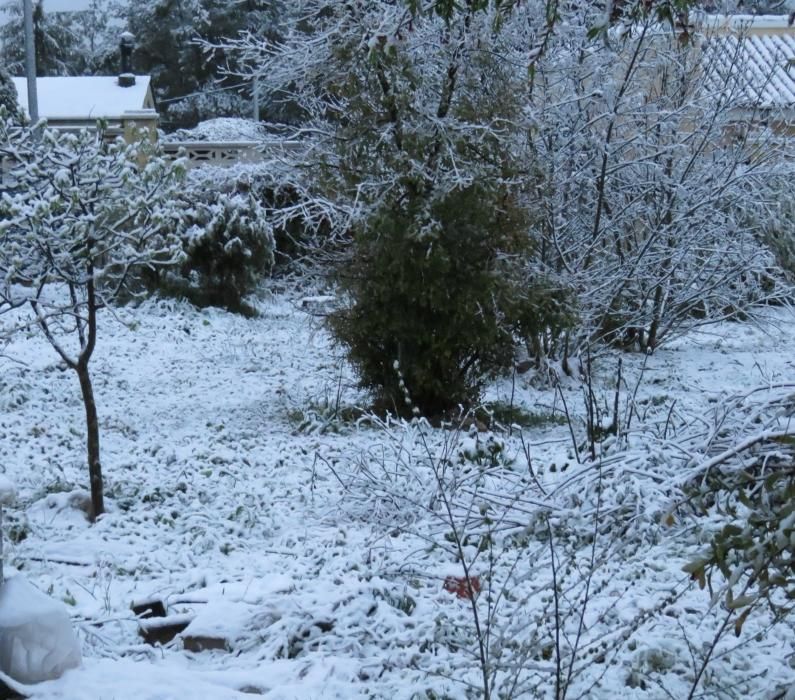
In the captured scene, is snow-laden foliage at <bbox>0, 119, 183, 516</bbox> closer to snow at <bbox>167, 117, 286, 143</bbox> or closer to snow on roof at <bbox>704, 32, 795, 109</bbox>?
snow on roof at <bbox>704, 32, 795, 109</bbox>

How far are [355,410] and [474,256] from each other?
1.69 meters

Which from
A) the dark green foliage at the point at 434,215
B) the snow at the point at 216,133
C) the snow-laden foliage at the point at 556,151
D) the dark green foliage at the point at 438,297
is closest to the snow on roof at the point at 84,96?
the snow at the point at 216,133

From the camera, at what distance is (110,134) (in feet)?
59.1

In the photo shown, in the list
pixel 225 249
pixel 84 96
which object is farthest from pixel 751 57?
pixel 84 96

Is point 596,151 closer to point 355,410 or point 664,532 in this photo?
point 355,410

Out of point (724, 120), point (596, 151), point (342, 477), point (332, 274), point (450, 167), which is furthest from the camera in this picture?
point (724, 120)

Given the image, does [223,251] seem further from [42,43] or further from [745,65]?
[42,43]

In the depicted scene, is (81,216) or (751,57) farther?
(751,57)

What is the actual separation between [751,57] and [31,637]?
38.9 ft

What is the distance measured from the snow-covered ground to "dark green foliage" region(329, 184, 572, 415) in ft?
2.14

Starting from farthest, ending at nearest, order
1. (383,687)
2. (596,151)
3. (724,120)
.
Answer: (724,120)
(596,151)
(383,687)

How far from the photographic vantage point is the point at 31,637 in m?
3.58

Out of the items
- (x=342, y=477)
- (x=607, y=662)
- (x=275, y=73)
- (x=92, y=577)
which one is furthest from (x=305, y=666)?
(x=275, y=73)

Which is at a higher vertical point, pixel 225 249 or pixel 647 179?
pixel 647 179
